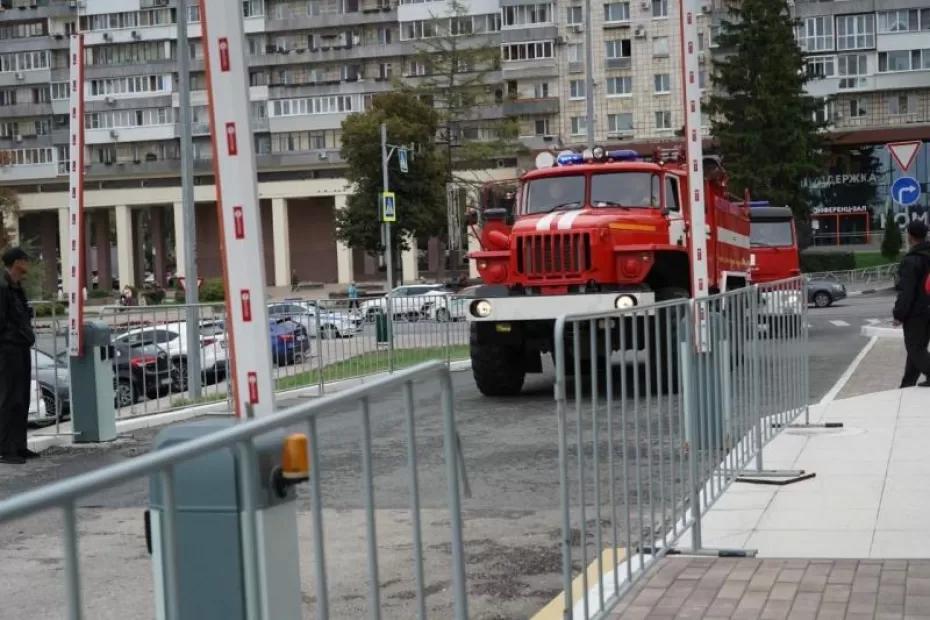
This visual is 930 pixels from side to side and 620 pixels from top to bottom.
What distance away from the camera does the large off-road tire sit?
16750 mm

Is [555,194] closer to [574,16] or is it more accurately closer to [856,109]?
[574,16]

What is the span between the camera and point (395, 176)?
222ft

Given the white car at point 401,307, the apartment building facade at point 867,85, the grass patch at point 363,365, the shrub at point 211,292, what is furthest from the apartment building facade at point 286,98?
the grass patch at point 363,365

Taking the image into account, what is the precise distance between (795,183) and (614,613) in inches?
2588

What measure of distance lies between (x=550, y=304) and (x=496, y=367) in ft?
3.60

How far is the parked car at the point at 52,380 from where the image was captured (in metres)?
14.2

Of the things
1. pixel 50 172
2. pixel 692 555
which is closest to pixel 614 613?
pixel 692 555

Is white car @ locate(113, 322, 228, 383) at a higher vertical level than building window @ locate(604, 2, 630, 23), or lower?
lower

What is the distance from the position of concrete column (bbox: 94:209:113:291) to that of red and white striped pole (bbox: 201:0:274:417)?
92254 millimetres

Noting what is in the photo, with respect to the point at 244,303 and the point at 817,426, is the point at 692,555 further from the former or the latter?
the point at 817,426

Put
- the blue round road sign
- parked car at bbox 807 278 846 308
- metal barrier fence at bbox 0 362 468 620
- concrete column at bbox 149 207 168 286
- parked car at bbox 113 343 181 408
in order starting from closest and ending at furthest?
metal barrier fence at bbox 0 362 468 620, parked car at bbox 113 343 181 408, the blue round road sign, parked car at bbox 807 278 846 308, concrete column at bbox 149 207 168 286

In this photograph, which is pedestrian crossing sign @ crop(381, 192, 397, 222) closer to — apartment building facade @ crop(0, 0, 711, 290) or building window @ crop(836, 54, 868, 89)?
apartment building facade @ crop(0, 0, 711, 290)

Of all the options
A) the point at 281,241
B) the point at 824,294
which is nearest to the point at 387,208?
the point at 824,294

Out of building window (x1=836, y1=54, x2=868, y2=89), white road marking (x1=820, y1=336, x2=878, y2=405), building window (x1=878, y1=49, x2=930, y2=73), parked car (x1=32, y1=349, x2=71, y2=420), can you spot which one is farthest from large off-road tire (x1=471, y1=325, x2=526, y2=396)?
building window (x1=878, y1=49, x2=930, y2=73)
